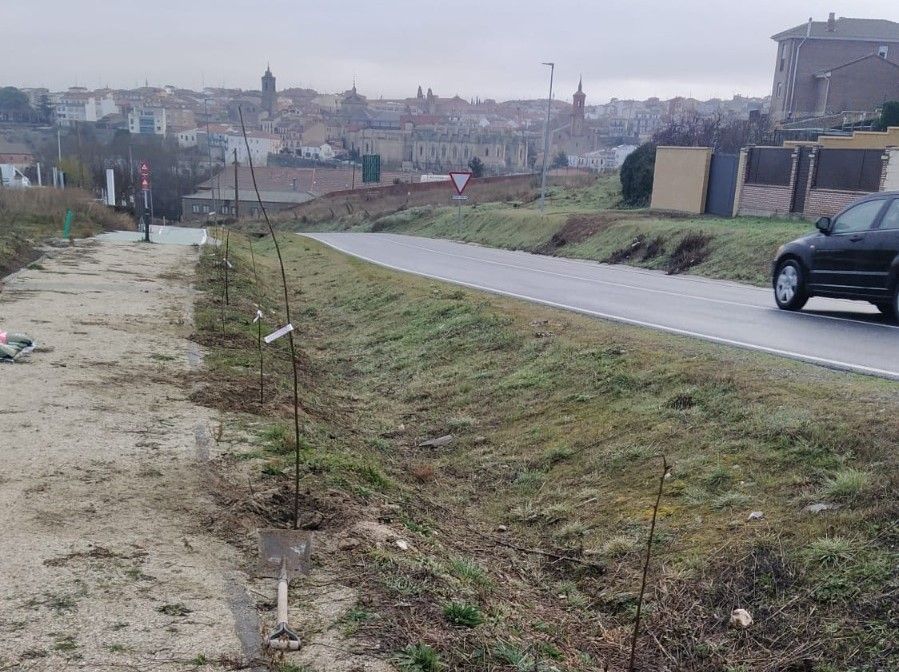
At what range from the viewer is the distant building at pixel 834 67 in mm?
62906

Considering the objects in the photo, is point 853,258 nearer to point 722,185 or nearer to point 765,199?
point 765,199

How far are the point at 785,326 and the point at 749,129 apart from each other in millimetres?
43448

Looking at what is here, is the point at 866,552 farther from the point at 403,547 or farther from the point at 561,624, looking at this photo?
the point at 403,547

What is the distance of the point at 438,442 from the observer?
870 cm

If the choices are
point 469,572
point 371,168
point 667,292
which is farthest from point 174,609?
point 371,168

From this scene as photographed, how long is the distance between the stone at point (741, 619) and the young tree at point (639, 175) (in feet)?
108

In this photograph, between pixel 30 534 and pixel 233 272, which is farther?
pixel 233 272

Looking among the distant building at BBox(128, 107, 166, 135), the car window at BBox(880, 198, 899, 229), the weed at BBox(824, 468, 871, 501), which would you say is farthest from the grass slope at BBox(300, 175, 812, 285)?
the distant building at BBox(128, 107, 166, 135)

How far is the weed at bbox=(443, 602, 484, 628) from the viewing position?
4160 millimetres

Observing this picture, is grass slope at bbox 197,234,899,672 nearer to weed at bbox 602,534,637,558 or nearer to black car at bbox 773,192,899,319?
weed at bbox 602,534,637,558

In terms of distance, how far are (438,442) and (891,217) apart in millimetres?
7010

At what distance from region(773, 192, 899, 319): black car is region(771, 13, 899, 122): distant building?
190ft

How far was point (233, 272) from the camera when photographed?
2017cm

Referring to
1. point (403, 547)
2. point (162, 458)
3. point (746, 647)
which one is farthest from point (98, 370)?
point (746, 647)
